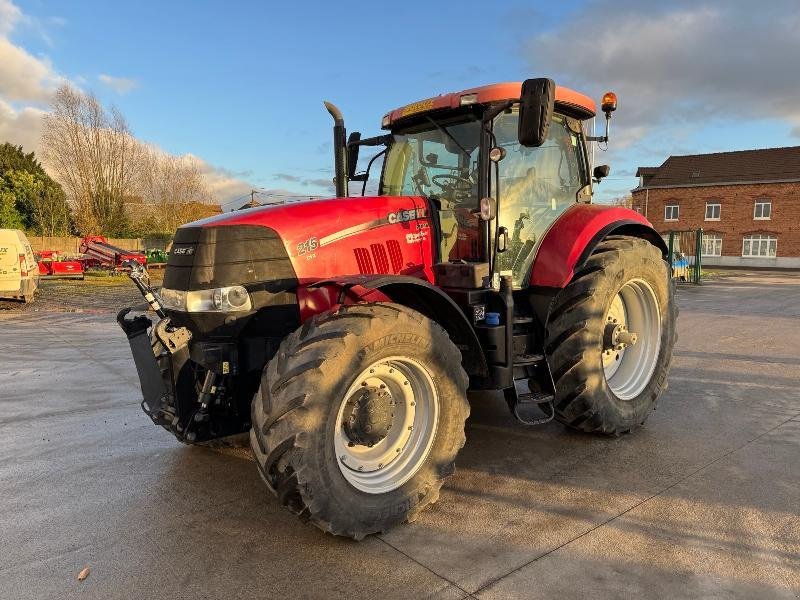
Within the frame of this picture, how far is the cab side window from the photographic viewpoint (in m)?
4.16

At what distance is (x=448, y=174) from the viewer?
423 centimetres

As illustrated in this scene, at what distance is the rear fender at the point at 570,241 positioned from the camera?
4.23 m

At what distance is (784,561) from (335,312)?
247 cm

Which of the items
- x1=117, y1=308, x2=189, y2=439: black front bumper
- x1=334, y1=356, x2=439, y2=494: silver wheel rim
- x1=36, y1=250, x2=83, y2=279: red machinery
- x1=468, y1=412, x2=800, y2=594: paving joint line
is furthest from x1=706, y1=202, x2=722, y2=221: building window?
x1=117, y1=308, x2=189, y2=439: black front bumper

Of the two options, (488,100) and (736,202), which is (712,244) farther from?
(488,100)

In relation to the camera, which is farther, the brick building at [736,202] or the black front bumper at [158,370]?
the brick building at [736,202]

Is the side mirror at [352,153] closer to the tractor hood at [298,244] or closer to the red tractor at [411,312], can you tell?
the red tractor at [411,312]

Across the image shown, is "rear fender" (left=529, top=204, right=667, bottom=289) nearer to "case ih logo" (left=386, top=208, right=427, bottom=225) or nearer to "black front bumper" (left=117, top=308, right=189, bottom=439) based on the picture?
"case ih logo" (left=386, top=208, right=427, bottom=225)

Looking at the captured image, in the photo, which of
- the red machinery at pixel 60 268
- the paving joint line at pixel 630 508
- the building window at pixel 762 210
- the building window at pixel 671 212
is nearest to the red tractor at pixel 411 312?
the paving joint line at pixel 630 508

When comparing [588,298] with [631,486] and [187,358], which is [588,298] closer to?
[631,486]

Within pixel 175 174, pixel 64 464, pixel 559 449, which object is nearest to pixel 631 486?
pixel 559 449

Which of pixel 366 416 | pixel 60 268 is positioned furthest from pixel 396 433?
pixel 60 268

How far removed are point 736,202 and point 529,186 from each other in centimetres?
4219

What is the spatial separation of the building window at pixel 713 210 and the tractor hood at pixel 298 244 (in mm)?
43284
